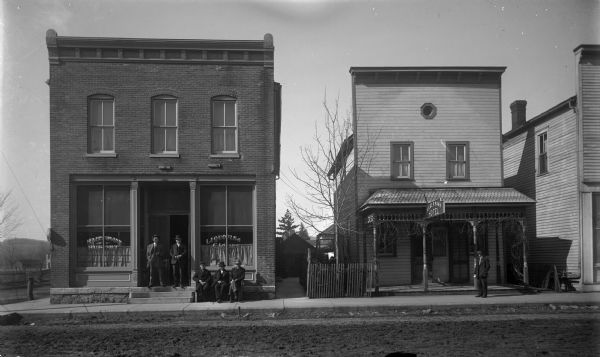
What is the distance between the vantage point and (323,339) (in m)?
12.0

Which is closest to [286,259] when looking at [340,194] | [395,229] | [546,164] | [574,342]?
[340,194]

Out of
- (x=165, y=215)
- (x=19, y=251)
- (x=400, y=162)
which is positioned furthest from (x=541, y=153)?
(x=19, y=251)

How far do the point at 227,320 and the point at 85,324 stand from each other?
12.0 ft

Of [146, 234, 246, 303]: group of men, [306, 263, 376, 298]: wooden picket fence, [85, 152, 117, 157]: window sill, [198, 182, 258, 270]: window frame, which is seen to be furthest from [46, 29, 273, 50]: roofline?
[306, 263, 376, 298]: wooden picket fence

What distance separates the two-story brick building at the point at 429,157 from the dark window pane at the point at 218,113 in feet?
19.1

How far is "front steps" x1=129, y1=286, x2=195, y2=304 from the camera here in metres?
19.4

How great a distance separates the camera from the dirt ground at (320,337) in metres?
10.7

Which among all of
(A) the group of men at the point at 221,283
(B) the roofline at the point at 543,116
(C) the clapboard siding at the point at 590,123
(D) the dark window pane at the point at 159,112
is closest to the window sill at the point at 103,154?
(D) the dark window pane at the point at 159,112

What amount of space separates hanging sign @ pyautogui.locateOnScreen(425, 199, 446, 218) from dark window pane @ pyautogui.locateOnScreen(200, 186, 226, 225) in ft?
23.2

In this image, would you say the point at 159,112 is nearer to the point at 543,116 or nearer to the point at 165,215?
the point at 165,215

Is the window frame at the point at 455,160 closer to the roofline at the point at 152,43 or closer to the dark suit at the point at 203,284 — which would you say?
the roofline at the point at 152,43

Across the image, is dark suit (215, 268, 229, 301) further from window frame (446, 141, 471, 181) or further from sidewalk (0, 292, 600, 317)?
window frame (446, 141, 471, 181)

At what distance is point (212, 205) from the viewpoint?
20.8 meters

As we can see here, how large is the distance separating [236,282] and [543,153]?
13949 mm
